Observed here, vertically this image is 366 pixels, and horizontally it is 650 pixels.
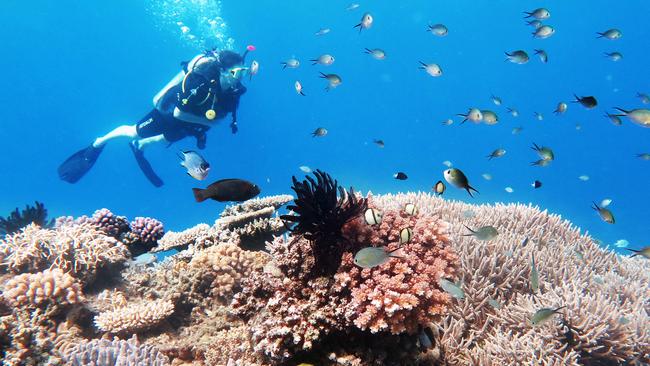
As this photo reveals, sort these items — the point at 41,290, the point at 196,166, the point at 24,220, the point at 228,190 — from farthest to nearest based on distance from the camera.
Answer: the point at 24,220, the point at 41,290, the point at 196,166, the point at 228,190

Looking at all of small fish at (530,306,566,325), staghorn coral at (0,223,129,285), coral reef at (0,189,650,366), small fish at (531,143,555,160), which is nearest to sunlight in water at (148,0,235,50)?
staghorn coral at (0,223,129,285)

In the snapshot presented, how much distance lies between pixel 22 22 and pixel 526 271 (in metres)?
168

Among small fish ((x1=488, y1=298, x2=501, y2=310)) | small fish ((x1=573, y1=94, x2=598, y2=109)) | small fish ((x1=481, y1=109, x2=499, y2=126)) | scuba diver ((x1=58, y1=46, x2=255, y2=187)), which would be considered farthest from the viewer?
scuba diver ((x1=58, y1=46, x2=255, y2=187))

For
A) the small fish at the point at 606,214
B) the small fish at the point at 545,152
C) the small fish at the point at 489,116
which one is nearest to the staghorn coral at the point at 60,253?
the small fish at the point at 489,116

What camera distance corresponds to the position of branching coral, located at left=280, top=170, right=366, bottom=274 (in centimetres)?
346

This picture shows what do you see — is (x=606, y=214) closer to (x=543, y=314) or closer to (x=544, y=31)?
(x=543, y=314)

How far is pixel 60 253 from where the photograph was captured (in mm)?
6285

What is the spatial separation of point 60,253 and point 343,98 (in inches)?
4846

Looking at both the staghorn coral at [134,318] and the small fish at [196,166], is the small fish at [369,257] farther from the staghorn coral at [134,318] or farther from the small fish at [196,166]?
the staghorn coral at [134,318]

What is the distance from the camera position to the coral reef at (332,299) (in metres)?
3.35

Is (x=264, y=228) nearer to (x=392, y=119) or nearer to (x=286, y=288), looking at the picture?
(x=286, y=288)

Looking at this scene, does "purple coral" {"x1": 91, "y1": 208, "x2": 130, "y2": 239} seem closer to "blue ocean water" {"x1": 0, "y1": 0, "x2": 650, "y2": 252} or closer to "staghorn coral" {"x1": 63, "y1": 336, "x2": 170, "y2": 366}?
"staghorn coral" {"x1": 63, "y1": 336, "x2": 170, "y2": 366}

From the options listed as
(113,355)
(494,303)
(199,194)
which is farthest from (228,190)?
(494,303)

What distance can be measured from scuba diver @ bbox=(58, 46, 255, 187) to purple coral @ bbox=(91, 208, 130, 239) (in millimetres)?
4181
